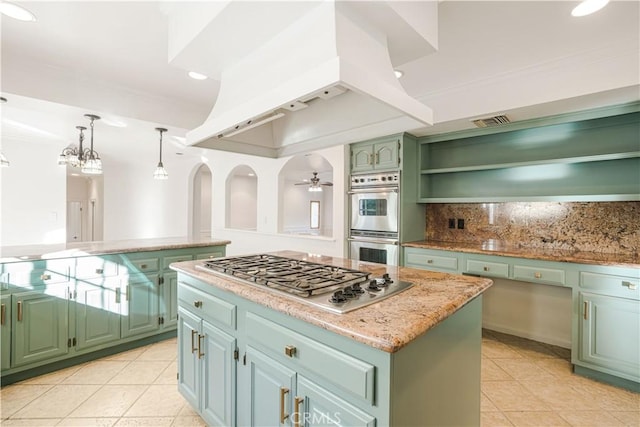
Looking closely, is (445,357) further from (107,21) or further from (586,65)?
(107,21)

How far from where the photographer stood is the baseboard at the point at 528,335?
2.97 m

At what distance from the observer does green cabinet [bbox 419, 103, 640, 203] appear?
263 cm

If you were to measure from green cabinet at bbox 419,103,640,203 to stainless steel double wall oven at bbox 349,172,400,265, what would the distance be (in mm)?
483

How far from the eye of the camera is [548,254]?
8.68ft

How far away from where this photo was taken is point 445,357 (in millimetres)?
1250

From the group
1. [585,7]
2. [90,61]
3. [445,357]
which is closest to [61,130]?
[90,61]

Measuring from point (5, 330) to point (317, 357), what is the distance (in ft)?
8.24

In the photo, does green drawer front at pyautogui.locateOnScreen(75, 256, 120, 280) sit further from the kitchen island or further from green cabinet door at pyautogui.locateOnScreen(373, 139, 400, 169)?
green cabinet door at pyautogui.locateOnScreen(373, 139, 400, 169)

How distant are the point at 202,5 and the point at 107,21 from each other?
818 millimetres

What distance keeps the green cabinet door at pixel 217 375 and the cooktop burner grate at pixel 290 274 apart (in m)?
0.33

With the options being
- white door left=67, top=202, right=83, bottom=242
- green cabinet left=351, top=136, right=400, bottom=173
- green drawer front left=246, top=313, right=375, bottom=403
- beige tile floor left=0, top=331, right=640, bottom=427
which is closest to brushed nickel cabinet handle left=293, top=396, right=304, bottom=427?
green drawer front left=246, top=313, right=375, bottom=403

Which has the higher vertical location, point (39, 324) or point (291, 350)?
point (291, 350)

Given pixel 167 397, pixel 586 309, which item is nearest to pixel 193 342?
pixel 167 397

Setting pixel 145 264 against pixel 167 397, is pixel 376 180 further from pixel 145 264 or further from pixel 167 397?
pixel 167 397
